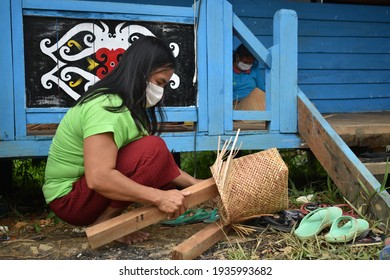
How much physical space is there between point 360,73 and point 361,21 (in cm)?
57

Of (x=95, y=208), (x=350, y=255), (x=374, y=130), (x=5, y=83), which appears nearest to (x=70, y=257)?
(x=95, y=208)

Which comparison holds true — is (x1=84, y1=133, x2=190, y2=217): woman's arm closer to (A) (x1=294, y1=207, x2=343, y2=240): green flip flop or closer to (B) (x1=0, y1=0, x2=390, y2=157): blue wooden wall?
(A) (x1=294, y1=207, x2=343, y2=240): green flip flop

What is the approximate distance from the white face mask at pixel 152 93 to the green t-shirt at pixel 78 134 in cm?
17

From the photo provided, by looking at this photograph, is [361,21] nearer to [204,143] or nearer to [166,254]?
[204,143]

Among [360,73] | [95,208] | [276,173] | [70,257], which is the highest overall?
[360,73]

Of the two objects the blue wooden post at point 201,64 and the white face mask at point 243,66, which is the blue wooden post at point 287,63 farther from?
the white face mask at point 243,66

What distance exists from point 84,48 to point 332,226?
1785 mm

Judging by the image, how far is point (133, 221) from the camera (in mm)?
2248

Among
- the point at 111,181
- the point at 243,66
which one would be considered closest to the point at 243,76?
the point at 243,66

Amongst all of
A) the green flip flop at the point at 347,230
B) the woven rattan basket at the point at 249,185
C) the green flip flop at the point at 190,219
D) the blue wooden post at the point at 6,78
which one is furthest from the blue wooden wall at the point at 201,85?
the green flip flop at the point at 347,230

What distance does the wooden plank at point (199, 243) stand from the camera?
2135mm

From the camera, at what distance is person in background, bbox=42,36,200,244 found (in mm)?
2143

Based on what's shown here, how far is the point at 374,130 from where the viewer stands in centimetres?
325

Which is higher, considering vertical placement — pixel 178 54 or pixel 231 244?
pixel 178 54
